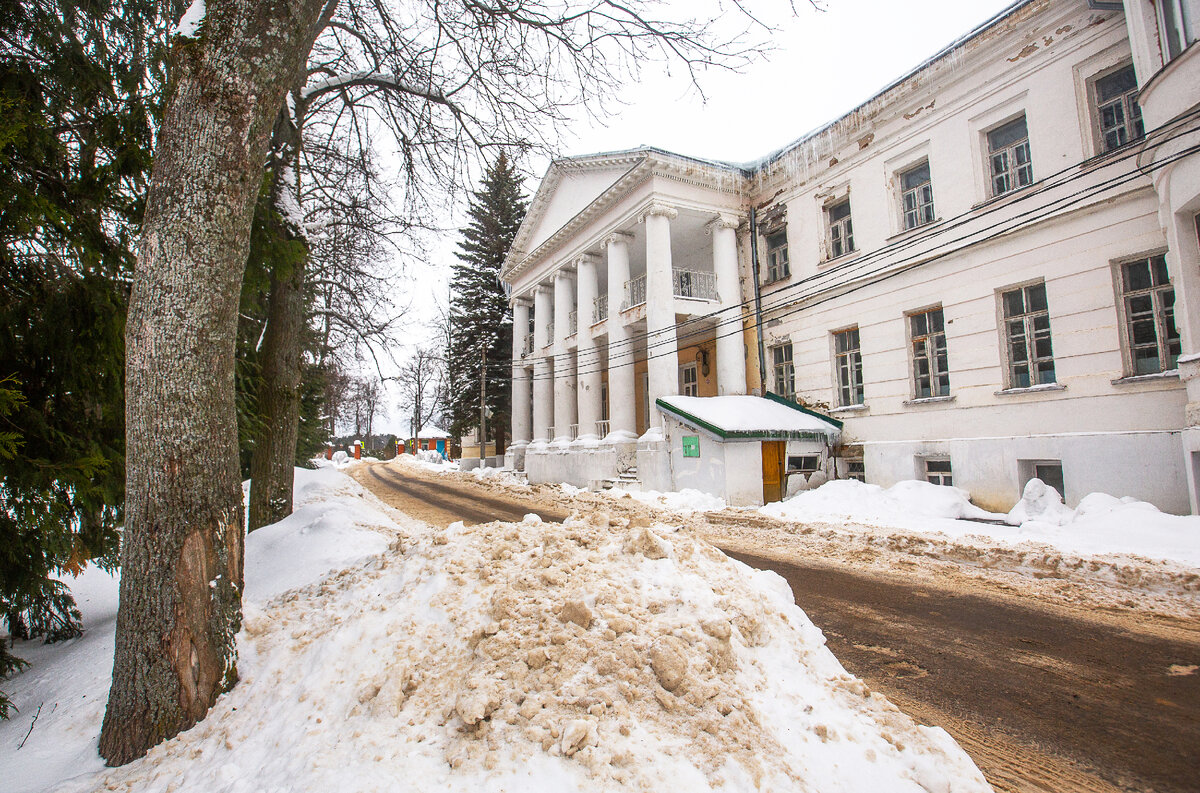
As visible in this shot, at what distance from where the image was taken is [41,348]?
3516 millimetres

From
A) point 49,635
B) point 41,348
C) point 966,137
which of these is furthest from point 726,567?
point 966,137

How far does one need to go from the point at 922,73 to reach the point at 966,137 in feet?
5.97

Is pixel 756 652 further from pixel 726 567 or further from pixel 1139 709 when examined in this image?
pixel 1139 709

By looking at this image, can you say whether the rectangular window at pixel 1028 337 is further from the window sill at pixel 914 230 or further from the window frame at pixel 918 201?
the window frame at pixel 918 201

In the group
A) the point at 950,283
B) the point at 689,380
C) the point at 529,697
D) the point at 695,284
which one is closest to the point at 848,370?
the point at 950,283

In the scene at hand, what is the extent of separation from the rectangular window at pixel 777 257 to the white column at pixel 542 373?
9541 millimetres

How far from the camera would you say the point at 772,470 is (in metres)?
12.2

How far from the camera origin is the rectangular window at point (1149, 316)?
8.11 metres

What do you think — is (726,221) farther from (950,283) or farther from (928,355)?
(928,355)

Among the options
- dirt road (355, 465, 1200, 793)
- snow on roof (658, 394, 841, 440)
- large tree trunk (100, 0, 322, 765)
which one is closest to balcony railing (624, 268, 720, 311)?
snow on roof (658, 394, 841, 440)

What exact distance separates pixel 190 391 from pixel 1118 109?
1319 cm

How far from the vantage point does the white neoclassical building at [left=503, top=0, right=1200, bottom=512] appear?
8.02 m

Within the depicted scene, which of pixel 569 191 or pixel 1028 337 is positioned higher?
pixel 569 191

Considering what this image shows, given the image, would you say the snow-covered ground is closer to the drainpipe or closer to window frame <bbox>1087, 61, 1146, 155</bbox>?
window frame <bbox>1087, 61, 1146, 155</bbox>
